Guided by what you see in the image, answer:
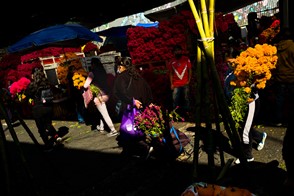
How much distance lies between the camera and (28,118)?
12.5 m

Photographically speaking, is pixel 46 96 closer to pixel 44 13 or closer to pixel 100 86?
pixel 100 86

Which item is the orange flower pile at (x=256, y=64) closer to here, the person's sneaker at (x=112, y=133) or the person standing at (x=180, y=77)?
the person standing at (x=180, y=77)

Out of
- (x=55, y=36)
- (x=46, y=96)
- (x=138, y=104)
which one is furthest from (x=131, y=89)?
(x=55, y=36)

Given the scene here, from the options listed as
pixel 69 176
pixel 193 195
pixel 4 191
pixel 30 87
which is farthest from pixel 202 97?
pixel 30 87

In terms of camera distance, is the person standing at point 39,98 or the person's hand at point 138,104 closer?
the person's hand at point 138,104

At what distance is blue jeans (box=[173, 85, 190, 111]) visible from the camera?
23.4 feet

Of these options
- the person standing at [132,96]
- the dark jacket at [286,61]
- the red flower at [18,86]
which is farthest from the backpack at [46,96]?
the dark jacket at [286,61]

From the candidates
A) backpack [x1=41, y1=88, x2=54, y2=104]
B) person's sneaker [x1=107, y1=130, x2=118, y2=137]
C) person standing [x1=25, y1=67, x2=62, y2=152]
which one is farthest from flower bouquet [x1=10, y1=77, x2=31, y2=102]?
person's sneaker [x1=107, y1=130, x2=118, y2=137]

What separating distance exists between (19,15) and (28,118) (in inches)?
457

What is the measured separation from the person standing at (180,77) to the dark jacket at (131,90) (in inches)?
66.6

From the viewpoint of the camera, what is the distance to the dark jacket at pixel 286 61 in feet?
16.4

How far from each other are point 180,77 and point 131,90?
2.03m

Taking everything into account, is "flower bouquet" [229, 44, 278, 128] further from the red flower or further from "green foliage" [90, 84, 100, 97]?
the red flower

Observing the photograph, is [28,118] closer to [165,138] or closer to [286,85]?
[165,138]
